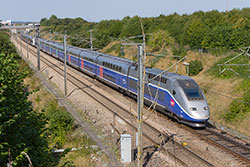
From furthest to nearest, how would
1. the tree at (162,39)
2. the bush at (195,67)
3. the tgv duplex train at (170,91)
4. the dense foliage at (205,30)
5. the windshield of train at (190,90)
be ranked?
the tree at (162,39), the dense foliage at (205,30), the bush at (195,67), the windshield of train at (190,90), the tgv duplex train at (170,91)

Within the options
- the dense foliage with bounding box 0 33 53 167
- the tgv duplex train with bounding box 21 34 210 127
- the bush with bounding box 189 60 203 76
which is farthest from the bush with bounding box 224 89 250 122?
the dense foliage with bounding box 0 33 53 167

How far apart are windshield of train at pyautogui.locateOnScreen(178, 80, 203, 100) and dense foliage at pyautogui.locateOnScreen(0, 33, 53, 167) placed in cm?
1247

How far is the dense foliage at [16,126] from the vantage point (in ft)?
27.2

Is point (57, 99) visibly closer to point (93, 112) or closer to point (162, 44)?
point (93, 112)

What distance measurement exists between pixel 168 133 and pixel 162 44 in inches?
1492

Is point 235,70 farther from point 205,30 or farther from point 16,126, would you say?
point 16,126

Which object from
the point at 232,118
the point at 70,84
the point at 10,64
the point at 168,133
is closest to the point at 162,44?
the point at 70,84

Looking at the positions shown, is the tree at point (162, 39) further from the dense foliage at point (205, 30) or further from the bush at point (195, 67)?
the bush at point (195, 67)

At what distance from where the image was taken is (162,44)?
183ft

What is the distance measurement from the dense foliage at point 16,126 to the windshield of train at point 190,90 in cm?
1247

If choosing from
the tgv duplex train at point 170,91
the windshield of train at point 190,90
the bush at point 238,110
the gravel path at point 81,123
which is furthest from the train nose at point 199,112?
the gravel path at point 81,123

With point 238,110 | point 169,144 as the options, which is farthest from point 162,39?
point 169,144

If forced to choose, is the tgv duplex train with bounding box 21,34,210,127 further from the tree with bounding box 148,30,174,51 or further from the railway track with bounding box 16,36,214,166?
the tree with bounding box 148,30,174,51

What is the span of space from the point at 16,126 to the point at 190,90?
1406cm
